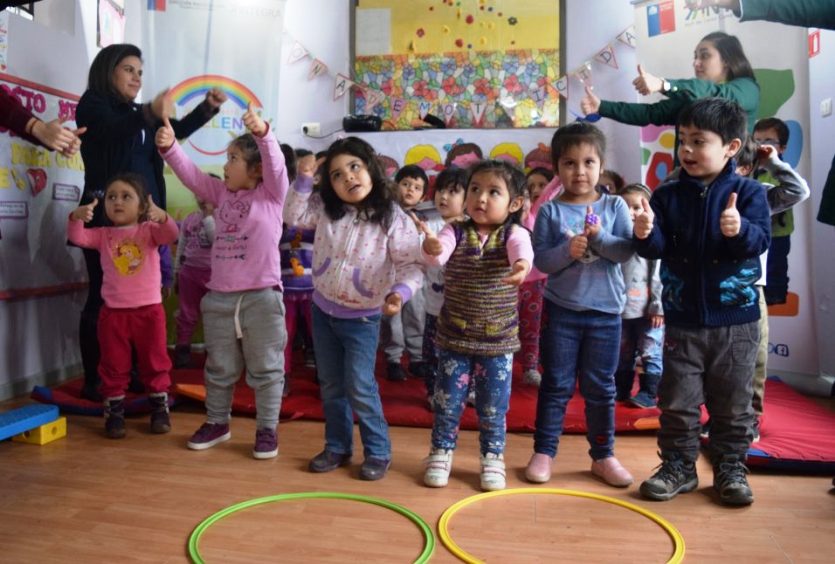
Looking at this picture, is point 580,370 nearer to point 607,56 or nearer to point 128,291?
point 128,291

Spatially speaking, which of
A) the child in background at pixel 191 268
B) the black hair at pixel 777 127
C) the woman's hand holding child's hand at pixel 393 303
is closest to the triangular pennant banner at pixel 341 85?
the child in background at pixel 191 268

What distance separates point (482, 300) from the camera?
2328 mm

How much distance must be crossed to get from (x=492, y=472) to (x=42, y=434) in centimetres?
176

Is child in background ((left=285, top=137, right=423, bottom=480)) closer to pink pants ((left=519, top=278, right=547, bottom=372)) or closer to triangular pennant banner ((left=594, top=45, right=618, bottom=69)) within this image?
pink pants ((left=519, top=278, right=547, bottom=372))

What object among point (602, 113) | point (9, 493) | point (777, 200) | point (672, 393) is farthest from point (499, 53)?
point (9, 493)

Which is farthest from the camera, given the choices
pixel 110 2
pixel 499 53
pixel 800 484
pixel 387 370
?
pixel 499 53

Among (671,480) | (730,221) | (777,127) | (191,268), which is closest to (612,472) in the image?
(671,480)

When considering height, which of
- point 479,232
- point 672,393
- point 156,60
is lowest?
point 672,393

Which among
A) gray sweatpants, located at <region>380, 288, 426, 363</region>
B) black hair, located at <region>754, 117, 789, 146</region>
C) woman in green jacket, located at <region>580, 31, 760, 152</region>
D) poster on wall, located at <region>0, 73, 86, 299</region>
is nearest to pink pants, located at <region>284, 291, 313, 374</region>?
gray sweatpants, located at <region>380, 288, 426, 363</region>

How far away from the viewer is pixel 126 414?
3180 mm

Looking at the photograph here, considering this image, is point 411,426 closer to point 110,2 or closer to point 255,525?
point 255,525

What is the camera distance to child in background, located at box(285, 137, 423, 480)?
2420 millimetres

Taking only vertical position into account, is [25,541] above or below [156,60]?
below

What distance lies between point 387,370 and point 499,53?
239cm
